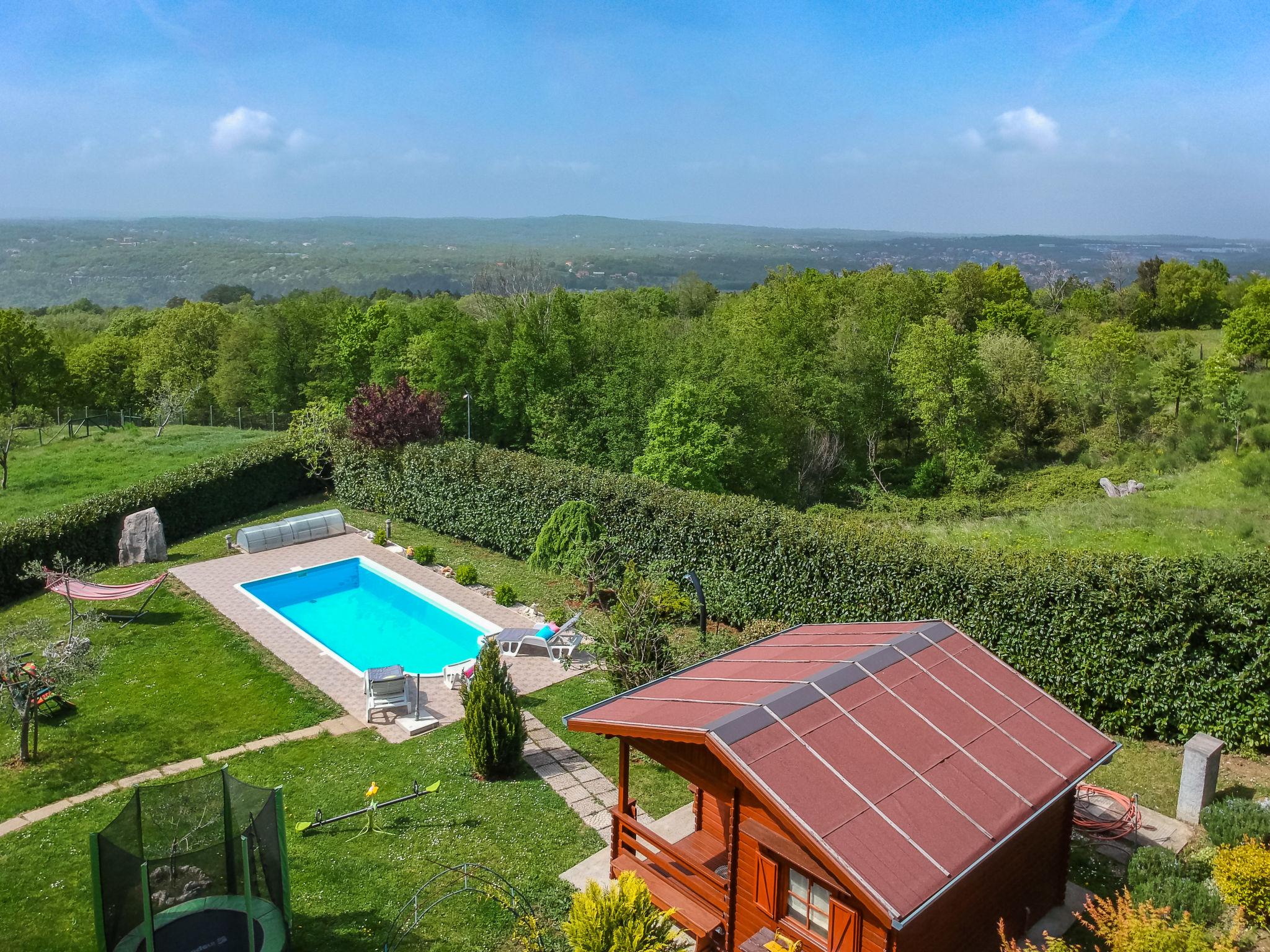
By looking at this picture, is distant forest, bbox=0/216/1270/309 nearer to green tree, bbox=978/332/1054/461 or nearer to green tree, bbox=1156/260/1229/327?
green tree, bbox=1156/260/1229/327

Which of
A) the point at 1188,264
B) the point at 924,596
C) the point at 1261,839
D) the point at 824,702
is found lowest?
the point at 1261,839

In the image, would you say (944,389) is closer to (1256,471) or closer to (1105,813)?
(1256,471)

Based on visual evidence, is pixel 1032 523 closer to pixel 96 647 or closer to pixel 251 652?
pixel 251 652

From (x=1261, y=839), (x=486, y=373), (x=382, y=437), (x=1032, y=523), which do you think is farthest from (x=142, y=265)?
(x=1261, y=839)

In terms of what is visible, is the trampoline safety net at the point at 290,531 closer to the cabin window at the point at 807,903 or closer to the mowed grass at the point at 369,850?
the mowed grass at the point at 369,850

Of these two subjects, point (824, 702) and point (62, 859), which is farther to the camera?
point (62, 859)

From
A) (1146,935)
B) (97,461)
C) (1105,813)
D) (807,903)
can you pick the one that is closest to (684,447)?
(1105,813)

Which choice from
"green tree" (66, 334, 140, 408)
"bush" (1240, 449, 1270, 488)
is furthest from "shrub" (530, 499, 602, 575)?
"green tree" (66, 334, 140, 408)

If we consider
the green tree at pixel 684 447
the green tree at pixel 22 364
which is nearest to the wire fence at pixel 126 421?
the green tree at pixel 22 364
